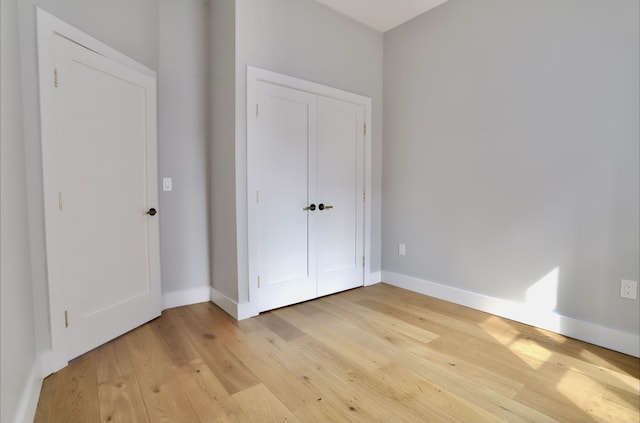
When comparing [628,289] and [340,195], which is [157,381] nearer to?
[340,195]

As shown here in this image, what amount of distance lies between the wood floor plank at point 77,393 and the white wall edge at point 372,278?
262 cm

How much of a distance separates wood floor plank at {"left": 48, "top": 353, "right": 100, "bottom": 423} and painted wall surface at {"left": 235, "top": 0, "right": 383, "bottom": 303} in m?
1.13

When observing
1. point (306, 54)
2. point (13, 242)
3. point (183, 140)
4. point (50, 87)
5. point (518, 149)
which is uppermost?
point (306, 54)

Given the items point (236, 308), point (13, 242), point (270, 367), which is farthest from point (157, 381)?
point (13, 242)

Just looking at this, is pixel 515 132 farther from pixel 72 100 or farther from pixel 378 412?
pixel 72 100

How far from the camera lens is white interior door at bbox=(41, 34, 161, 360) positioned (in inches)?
75.9

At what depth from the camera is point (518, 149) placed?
8.53 feet

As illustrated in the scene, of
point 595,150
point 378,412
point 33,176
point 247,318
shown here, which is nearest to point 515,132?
point 595,150

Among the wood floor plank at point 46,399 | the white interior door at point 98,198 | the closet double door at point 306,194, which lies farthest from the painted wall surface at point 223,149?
the wood floor plank at point 46,399

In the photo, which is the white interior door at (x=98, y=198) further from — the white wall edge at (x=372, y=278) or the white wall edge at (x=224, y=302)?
the white wall edge at (x=372, y=278)

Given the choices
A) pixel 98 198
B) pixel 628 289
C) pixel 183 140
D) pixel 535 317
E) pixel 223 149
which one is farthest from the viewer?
pixel 183 140

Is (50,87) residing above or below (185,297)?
above

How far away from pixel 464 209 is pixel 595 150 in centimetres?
106

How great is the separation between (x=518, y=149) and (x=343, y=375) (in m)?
2.28
